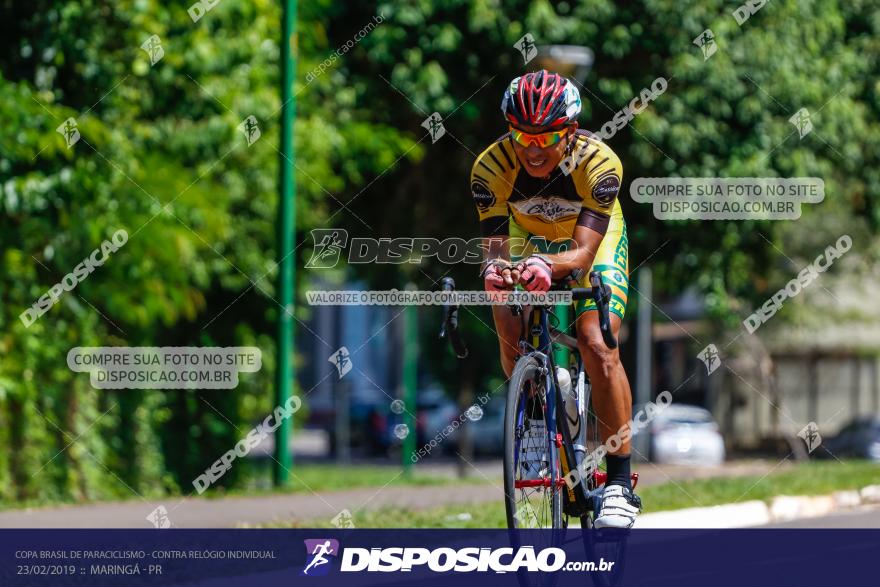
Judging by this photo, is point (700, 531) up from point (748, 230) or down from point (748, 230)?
down

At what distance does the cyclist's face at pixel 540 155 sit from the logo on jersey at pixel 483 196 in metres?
0.21

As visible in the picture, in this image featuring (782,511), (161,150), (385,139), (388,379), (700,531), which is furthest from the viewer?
(388,379)

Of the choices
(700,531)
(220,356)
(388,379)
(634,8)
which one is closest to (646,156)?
(634,8)

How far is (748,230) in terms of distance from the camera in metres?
18.1

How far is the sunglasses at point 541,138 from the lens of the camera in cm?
638

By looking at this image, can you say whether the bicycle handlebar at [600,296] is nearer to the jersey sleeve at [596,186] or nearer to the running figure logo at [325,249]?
the jersey sleeve at [596,186]

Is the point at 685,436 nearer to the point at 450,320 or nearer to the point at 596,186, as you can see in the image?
the point at 596,186

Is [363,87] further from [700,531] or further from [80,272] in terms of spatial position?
[700,531]

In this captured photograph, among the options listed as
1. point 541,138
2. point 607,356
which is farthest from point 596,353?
point 541,138

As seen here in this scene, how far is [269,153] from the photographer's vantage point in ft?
56.3

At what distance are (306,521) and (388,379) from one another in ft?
174

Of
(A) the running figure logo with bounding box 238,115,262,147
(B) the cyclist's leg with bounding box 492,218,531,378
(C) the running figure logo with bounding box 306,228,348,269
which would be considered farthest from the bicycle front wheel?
(A) the running figure logo with bounding box 238,115,262,147

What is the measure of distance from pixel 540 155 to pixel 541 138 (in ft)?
0.37

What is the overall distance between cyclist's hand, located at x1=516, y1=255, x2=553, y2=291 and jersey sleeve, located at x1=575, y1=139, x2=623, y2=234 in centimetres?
42
